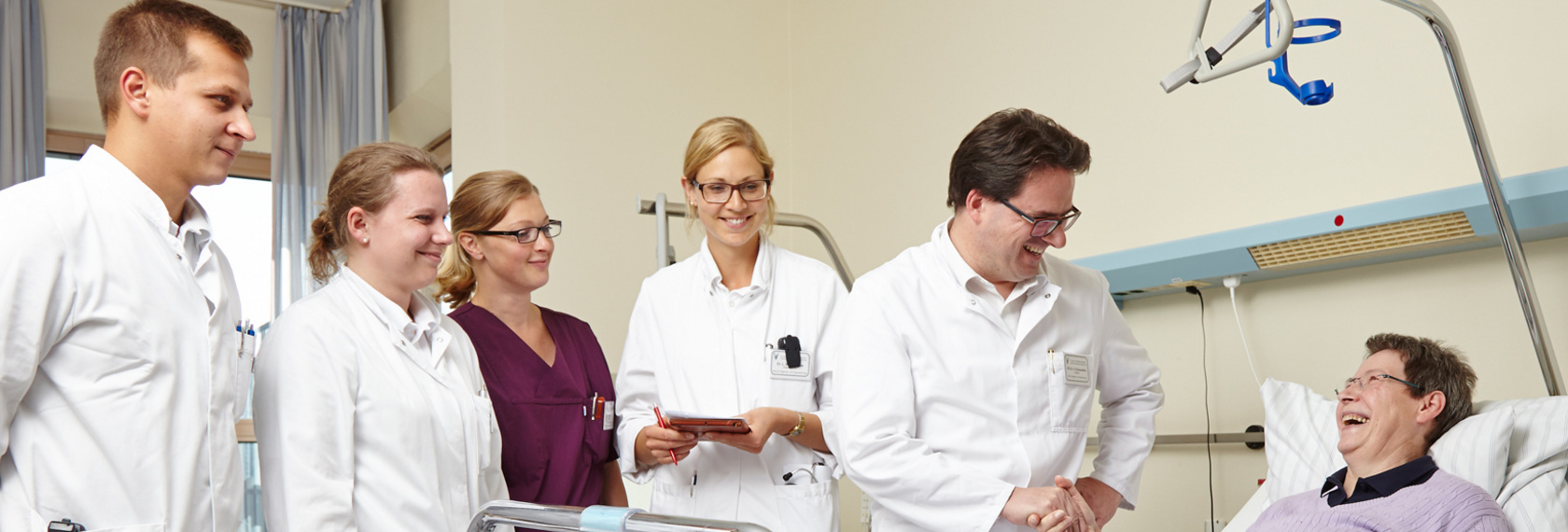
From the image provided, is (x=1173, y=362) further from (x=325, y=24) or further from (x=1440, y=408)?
(x=325, y=24)

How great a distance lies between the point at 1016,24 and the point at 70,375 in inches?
110

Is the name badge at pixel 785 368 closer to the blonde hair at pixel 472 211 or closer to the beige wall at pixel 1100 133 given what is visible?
the blonde hair at pixel 472 211

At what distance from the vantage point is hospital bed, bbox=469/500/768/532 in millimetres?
1016

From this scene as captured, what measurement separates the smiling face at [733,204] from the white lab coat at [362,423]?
2.19 feet

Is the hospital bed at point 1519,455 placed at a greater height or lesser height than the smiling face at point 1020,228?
lesser

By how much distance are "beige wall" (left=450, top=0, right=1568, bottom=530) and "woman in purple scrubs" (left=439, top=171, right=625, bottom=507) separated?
152cm

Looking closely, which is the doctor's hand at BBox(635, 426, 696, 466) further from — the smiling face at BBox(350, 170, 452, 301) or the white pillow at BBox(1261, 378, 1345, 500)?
the white pillow at BBox(1261, 378, 1345, 500)

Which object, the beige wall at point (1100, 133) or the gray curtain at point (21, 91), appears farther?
the gray curtain at point (21, 91)

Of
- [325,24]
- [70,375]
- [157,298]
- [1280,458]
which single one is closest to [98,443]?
[70,375]

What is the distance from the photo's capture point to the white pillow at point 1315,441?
198 cm

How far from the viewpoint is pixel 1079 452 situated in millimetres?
1932

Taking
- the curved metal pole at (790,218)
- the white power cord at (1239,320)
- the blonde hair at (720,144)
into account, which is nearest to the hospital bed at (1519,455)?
the white power cord at (1239,320)

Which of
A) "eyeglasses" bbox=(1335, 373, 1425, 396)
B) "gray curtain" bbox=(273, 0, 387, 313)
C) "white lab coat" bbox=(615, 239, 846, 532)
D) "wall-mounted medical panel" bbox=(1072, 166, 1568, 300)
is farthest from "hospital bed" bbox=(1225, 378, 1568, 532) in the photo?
"gray curtain" bbox=(273, 0, 387, 313)

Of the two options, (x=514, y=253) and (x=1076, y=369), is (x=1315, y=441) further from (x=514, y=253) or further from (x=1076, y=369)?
(x=514, y=253)
